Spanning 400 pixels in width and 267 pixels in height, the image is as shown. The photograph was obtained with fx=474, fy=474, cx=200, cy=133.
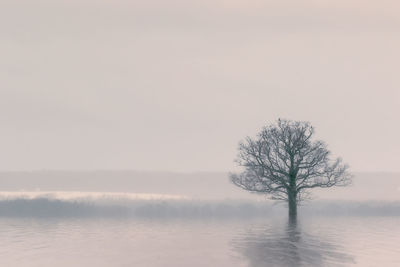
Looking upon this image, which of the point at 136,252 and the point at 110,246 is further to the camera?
the point at 110,246

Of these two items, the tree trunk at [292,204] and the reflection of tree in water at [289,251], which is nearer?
the reflection of tree in water at [289,251]

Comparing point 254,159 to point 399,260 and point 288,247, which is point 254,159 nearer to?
point 288,247

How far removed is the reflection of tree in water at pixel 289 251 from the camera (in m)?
24.7

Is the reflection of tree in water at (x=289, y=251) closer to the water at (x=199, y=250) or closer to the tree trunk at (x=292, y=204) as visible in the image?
the water at (x=199, y=250)

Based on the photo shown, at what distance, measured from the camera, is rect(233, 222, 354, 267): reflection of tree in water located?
2467 cm

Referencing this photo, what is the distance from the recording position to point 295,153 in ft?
205

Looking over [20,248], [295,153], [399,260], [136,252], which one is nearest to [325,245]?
[399,260]

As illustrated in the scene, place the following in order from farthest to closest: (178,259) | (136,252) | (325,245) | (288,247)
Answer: (325,245) → (288,247) → (136,252) → (178,259)

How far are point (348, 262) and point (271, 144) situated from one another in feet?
127

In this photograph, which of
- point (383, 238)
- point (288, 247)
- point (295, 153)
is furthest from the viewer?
point (295, 153)

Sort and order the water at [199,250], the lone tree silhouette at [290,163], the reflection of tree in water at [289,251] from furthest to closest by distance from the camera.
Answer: the lone tree silhouette at [290,163] → the water at [199,250] → the reflection of tree in water at [289,251]

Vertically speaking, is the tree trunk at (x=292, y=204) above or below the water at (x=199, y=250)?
above

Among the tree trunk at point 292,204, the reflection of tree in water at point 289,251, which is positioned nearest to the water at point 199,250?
the reflection of tree in water at point 289,251

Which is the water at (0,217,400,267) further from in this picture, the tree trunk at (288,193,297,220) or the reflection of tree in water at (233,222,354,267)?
the tree trunk at (288,193,297,220)
